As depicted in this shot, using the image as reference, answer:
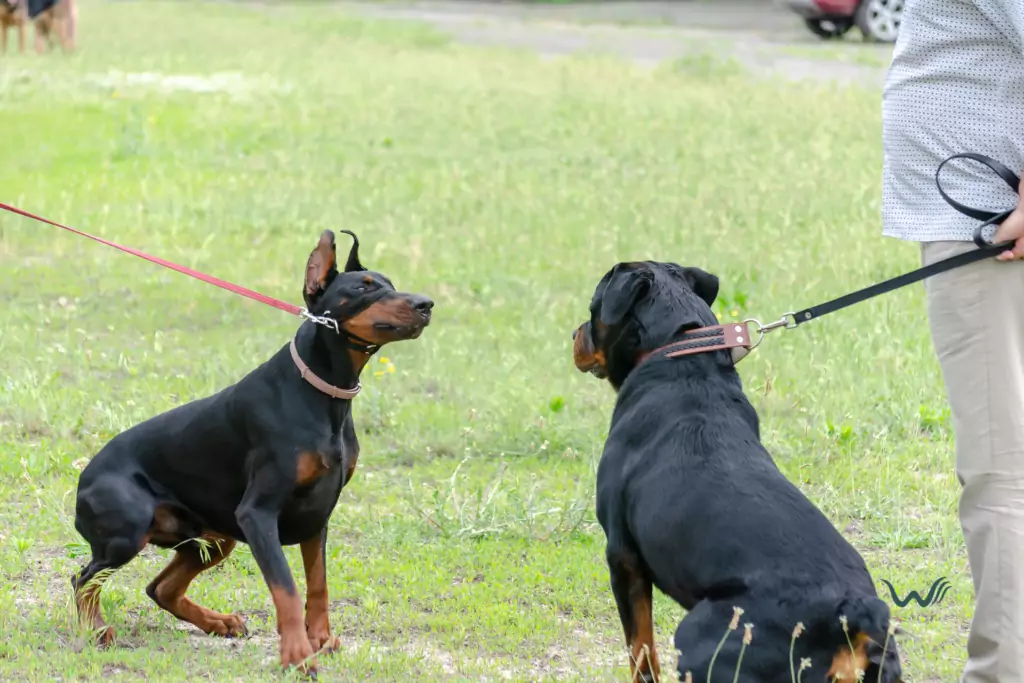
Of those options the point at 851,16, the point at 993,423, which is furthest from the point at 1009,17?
the point at 851,16

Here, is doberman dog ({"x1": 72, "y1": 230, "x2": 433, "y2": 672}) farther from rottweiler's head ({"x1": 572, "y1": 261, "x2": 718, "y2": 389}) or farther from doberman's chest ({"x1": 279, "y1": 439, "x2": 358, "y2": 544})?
rottweiler's head ({"x1": 572, "y1": 261, "x2": 718, "y2": 389})

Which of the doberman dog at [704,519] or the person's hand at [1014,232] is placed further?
the person's hand at [1014,232]

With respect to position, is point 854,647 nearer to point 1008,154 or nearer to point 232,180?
point 1008,154

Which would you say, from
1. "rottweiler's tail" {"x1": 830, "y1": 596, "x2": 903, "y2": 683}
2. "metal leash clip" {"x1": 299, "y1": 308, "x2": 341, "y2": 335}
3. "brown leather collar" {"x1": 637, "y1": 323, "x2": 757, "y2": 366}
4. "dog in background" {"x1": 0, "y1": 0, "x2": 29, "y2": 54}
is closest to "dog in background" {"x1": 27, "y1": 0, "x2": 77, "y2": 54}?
"dog in background" {"x1": 0, "y1": 0, "x2": 29, "y2": 54}

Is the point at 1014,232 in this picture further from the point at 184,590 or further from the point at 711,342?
the point at 184,590

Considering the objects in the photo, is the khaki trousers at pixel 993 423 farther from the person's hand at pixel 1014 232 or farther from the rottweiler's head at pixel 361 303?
the rottweiler's head at pixel 361 303

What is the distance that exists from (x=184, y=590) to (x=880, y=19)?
19.3 m

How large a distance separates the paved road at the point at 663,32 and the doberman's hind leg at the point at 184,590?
1373cm

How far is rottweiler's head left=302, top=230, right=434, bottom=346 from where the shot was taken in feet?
13.5

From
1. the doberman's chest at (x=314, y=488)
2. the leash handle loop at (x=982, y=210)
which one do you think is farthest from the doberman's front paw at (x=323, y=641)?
the leash handle loop at (x=982, y=210)

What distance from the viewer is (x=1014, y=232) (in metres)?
3.52

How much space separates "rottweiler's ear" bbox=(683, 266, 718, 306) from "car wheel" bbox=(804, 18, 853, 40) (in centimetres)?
1939

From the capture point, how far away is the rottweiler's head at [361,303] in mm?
4109

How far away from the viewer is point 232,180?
12.0 metres
